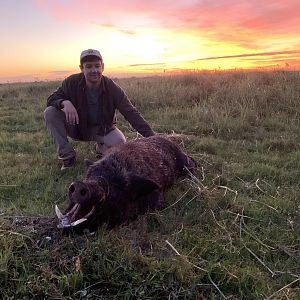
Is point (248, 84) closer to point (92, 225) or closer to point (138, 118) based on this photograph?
point (138, 118)

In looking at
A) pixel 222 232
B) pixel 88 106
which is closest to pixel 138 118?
pixel 88 106

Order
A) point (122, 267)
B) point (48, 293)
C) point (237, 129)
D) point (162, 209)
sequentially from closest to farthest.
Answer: point (48, 293) < point (122, 267) < point (162, 209) < point (237, 129)

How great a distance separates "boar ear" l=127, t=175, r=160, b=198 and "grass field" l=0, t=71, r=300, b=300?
265 millimetres

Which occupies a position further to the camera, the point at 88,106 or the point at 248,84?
the point at 248,84

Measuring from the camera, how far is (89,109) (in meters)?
6.73

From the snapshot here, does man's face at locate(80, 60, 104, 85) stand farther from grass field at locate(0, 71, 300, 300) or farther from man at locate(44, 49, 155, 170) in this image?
grass field at locate(0, 71, 300, 300)

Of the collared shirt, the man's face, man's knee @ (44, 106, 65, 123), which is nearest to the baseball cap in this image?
the man's face

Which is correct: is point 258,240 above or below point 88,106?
below

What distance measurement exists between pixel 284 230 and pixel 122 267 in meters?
1.85

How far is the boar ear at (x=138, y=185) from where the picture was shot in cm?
417

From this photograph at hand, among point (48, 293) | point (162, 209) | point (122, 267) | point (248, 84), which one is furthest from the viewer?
point (248, 84)

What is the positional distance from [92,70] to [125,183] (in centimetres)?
268

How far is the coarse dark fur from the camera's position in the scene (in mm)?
3526

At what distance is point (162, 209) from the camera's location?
14.9ft
